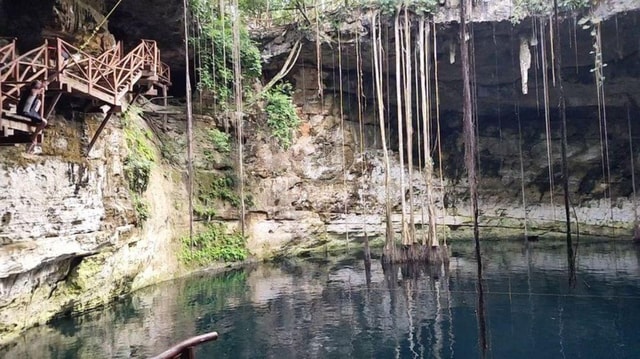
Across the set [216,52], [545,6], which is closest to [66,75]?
[216,52]

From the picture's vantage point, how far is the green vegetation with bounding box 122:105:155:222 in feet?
38.5

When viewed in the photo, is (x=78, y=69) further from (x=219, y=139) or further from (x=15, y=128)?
(x=219, y=139)

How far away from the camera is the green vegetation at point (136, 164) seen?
462 inches

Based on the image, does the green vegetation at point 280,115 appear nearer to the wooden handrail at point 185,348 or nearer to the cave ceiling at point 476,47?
the cave ceiling at point 476,47

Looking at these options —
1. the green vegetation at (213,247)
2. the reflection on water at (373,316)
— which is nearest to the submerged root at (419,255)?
the reflection on water at (373,316)

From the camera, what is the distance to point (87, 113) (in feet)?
32.6

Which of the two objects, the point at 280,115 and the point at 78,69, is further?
the point at 280,115

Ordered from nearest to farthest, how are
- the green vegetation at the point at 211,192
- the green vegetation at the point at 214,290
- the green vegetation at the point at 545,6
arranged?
the green vegetation at the point at 214,290 → the green vegetation at the point at 545,6 → the green vegetation at the point at 211,192

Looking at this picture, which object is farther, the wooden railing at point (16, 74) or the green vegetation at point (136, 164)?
the green vegetation at point (136, 164)

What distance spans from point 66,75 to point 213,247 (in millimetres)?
8527

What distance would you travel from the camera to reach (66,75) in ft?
25.7

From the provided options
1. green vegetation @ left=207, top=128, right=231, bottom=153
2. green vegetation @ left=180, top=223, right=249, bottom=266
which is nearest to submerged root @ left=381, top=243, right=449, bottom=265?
green vegetation @ left=180, top=223, right=249, bottom=266

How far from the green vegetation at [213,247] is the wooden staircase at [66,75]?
5090 mm

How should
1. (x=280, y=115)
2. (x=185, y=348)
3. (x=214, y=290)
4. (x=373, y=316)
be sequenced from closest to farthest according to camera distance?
(x=185, y=348)
(x=373, y=316)
(x=214, y=290)
(x=280, y=115)
